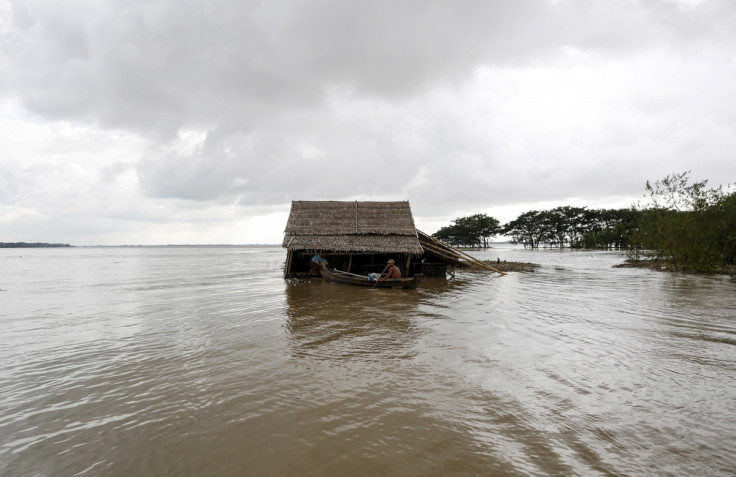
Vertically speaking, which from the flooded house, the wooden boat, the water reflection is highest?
the flooded house

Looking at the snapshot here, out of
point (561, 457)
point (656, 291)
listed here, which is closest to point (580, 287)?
point (656, 291)

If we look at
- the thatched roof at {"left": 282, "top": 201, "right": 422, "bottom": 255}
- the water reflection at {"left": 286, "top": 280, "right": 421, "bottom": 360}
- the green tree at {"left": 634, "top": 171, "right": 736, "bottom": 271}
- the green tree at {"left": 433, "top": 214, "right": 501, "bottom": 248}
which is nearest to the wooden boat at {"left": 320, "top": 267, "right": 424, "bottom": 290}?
the water reflection at {"left": 286, "top": 280, "right": 421, "bottom": 360}

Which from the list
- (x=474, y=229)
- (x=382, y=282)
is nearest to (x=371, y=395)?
(x=382, y=282)

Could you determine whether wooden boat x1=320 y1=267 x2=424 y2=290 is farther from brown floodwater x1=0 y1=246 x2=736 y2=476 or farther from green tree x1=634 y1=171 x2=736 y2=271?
green tree x1=634 y1=171 x2=736 y2=271

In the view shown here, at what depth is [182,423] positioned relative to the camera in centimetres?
398

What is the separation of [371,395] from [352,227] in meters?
15.1

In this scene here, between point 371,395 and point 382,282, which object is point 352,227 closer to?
point 382,282

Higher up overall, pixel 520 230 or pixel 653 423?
pixel 520 230

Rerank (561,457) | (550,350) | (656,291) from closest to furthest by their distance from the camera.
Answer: (561,457) → (550,350) → (656,291)

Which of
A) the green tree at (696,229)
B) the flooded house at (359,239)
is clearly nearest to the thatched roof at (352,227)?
the flooded house at (359,239)

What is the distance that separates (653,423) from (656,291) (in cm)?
1463

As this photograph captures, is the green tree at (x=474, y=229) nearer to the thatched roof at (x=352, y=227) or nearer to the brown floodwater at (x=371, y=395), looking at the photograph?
the thatched roof at (x=352, y=227)

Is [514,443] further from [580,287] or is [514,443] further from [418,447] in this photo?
[580,287]

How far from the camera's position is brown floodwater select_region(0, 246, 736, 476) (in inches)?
130
